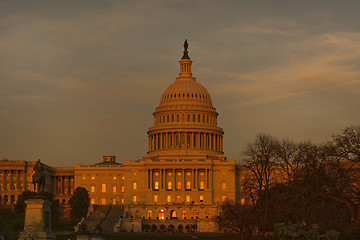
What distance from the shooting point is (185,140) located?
19438 cm

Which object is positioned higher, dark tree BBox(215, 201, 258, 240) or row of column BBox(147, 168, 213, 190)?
row of column BBox(147, 168, 213, 190)

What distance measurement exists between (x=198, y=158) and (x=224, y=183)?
8353mm

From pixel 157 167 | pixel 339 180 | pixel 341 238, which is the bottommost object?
pixel 341 238

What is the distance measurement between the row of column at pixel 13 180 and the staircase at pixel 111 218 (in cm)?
2580

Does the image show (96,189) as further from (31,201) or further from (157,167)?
(31,201)

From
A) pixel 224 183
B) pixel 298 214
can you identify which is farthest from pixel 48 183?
pixel 298 214

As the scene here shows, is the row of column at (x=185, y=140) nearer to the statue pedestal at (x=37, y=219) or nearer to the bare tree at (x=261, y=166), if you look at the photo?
the bare tree at (x=261, y=166)

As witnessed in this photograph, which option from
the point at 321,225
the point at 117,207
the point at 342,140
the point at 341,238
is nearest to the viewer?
the point at 341,238

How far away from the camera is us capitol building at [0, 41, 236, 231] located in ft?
566

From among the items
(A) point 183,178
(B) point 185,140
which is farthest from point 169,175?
(B) point 185,140

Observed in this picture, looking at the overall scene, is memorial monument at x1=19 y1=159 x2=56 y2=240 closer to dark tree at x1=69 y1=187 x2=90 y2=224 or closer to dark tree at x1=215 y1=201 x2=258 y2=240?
dark tree at x1=215 y1=201 x2=258 y2=240

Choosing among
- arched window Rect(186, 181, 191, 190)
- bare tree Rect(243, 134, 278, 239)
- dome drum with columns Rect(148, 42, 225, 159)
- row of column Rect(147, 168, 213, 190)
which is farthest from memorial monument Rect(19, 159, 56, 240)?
dome drum with columns Rect(148, 42, 225, 159)

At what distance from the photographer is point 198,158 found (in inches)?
7367

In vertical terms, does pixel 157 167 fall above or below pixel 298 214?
above
